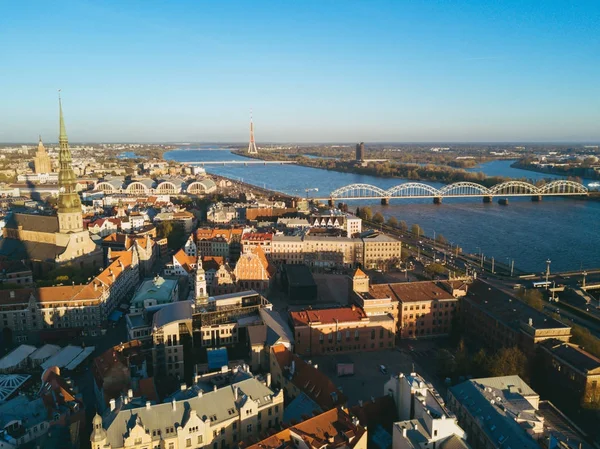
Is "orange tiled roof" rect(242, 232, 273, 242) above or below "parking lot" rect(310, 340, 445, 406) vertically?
above

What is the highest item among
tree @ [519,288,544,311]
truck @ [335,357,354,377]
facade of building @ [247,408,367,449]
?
facade of building @ [247,408,367,449]

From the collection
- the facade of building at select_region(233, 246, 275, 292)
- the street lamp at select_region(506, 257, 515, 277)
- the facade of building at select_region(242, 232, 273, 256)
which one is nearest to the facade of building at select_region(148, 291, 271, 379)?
the facade of building at select_region(233, 246, 275, 292)

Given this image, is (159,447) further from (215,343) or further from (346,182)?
(346,182)

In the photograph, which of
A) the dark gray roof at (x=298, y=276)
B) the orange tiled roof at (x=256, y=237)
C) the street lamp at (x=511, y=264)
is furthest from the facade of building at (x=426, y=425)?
the orange tiled roof at (x=256, y=237)

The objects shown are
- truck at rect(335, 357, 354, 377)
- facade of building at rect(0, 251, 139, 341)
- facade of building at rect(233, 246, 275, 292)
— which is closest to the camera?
truck at rect(335, 357, 354, 377)

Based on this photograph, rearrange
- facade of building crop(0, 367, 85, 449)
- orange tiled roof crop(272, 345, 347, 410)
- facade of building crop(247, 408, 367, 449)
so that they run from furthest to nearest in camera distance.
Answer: orange tiled roof crop(272, 345, 347, 410) < facade of building crop(0, 367, 85, 449) < facade of building crop(247, 408, 367, 449)

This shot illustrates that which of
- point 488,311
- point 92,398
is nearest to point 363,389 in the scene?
point 488,311

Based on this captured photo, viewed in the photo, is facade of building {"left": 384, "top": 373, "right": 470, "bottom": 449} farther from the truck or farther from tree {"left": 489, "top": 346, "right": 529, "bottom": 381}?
the truck

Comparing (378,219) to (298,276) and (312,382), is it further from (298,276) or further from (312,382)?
(312,382)
